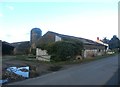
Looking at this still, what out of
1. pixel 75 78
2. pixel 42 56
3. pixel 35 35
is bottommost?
pixel 75 78

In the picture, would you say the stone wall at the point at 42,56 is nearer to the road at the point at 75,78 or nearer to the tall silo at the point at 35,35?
the road at the point at 75,78

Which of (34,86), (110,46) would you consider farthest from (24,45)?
(110,46)

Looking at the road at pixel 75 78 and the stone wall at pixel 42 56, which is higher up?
the stone wall at pixel 42 56

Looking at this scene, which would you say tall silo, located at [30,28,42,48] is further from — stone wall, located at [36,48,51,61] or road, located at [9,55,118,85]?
road, located at [9,55,118,85]

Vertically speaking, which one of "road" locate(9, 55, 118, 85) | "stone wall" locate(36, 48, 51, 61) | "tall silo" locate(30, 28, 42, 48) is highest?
"tall silo" locate(30, 28, 42, 48)

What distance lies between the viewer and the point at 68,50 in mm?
38344

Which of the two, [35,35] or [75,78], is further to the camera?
[35,35]

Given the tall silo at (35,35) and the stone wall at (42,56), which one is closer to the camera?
the stone wall at (42,56)

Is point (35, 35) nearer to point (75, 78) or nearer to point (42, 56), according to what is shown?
point (42, 56)

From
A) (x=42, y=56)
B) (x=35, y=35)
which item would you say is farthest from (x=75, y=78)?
(x=35, y=35)

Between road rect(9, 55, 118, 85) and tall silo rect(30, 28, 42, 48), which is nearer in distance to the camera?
road rect(9, 55, 118, 85)

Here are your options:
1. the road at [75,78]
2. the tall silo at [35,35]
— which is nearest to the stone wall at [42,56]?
the road at [75,78]

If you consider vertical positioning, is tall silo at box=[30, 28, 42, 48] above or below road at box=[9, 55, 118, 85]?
above

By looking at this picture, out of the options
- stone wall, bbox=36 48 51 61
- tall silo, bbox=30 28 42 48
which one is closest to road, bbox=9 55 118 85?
stone wall, bbox=36 48 51 61
